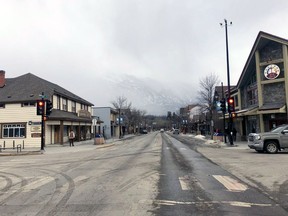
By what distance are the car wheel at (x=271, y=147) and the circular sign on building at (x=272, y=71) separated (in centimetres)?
1328

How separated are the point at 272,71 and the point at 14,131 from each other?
27.9 meters

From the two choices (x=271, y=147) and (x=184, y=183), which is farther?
(x=271, y=147)

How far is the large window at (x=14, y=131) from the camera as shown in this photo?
37.6 metres

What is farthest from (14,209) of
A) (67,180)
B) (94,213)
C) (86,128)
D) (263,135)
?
(86,128)

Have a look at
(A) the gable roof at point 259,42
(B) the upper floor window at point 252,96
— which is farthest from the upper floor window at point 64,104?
(B) the upper floor window at point 252,96

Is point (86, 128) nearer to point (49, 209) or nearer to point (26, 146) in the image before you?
point (26, 146)

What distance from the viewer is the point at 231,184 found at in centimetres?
1013

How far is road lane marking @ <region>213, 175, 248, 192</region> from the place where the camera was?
30.6ft

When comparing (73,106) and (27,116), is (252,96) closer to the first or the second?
(73,106)

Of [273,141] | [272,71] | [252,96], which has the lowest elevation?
[273,141]

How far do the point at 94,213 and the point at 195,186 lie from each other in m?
3.85

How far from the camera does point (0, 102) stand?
3822 cm

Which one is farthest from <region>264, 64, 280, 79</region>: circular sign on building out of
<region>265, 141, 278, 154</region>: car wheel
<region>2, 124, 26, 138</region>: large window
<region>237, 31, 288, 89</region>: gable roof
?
<region>2, 124, 26, 138</region>: large window

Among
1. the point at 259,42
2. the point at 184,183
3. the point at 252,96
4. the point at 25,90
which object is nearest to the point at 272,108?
the point at 259,42
